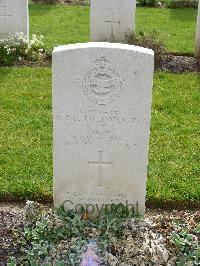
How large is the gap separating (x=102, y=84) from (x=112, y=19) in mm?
6461

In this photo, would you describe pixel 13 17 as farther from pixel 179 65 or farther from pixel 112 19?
pixel 179 65

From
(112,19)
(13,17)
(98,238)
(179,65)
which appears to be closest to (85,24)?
(112,19)

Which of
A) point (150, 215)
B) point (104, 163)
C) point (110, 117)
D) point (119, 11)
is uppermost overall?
point (119, 11)

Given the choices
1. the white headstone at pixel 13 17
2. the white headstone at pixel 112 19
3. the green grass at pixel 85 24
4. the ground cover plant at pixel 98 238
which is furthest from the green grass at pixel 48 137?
the green grass at pixel 85 24

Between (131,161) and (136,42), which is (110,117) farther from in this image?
(136,42)

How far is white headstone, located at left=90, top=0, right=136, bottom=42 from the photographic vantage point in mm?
10422

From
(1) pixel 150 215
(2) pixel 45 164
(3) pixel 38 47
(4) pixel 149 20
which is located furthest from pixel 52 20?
(1) pixel 150 215

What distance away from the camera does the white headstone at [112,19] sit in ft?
34.2

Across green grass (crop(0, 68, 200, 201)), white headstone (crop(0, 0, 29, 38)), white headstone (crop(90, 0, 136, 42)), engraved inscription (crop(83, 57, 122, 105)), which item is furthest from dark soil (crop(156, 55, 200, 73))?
engraved inscription (crop(83, 57, 122, 105))

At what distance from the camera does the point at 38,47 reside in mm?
10461

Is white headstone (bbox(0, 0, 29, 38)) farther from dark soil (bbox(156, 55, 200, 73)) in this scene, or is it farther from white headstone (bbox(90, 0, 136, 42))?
dark soil (bbox(156, 55, 200, 73))

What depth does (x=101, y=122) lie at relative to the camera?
4570 mm

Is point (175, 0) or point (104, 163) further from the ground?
point (175, 0)

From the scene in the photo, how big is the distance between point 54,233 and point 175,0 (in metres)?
12.9
